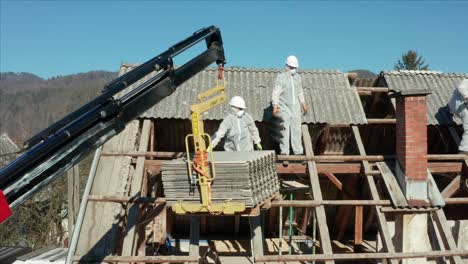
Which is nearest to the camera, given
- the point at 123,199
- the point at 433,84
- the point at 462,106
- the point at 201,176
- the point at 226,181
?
the point at 201,176

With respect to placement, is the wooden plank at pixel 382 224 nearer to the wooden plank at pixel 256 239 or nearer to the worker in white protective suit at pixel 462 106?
the wooden plank at pixel 256 239

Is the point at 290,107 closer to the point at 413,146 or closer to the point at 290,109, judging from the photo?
the point at 290,109

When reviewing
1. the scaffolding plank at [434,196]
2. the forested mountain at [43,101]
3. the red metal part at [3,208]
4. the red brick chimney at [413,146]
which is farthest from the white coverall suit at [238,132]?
the forested mountain at [43,101]

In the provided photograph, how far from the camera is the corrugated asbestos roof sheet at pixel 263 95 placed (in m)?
8.16

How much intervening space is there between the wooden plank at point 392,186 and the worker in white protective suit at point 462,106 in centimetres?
167

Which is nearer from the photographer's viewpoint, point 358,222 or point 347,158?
point 347,158

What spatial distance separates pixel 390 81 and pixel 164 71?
615cm

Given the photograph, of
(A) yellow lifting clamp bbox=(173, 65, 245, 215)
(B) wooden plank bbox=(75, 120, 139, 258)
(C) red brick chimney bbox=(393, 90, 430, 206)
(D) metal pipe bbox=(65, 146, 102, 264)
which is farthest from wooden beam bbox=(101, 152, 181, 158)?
(C) red brick chimney bbox=(393, 90, 430, 206)

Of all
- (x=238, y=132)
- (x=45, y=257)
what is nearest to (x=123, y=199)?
(x=238, y=132)

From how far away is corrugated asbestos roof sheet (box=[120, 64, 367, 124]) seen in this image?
8164 millimetres

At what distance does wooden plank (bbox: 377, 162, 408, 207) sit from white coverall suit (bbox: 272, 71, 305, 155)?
1.35m

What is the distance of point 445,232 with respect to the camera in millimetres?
6219

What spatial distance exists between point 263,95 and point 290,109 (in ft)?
4.88

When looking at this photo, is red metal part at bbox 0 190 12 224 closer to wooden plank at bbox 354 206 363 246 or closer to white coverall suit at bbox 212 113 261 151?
white coverall suit at bbox 212 113 261 151
